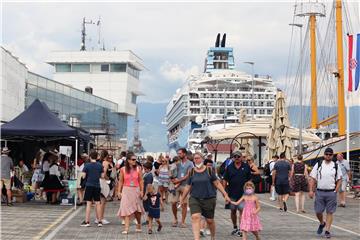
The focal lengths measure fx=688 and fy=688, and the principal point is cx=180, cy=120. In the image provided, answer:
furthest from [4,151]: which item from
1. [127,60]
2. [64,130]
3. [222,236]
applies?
[127,60]

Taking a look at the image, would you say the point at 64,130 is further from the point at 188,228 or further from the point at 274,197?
the point at 274,197

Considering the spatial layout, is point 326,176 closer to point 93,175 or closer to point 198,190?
point 198,190

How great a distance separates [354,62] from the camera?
23547mm

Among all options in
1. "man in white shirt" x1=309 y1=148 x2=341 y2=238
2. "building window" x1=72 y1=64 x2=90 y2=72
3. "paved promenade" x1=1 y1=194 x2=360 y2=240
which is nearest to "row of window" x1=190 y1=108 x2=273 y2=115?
"building window" x1=72 y1=64 x2=90 y2=72

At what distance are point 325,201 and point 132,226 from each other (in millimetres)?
4320

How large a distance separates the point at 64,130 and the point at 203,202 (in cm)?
953

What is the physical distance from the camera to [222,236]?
13289 mm

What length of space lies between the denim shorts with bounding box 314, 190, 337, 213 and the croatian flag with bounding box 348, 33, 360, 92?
10853mm

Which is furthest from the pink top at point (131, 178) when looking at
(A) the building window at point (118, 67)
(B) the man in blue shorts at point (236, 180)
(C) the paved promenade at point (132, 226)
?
(A) the building window at point (118, 67)

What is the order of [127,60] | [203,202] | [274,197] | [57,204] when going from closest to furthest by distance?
[203,202]
[57,204]
[274,197]
[127,60]

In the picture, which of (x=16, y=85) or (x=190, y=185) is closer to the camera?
(x=190, y=185)

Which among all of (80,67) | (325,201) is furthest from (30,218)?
(80,67)

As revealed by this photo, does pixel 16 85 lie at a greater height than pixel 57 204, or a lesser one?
greater

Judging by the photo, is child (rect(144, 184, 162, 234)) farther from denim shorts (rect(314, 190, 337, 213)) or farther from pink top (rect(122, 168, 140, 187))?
denim shorts (rect(314, 190, 337, 213))
